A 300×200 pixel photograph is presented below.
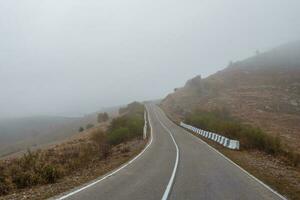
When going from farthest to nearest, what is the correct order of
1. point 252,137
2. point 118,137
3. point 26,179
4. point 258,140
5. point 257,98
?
point 257,98
point 118,137
point 252,137
point 258,140
point 26,179

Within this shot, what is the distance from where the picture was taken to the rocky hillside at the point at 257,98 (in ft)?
158

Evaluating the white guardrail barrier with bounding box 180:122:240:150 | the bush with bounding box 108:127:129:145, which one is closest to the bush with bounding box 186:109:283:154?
the white guardrail barrier with bounding box 180:122:240:150

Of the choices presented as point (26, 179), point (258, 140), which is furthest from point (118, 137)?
point (26, 179)

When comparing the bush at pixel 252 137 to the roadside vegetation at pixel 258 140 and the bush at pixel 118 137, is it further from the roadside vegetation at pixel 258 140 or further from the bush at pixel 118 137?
the bush at pixel 118 137

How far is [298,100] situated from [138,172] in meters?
58.9

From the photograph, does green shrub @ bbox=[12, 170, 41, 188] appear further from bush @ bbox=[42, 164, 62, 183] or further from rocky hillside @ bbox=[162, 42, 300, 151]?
rocky hillside @ bbox=[162, 42, 300, 151]

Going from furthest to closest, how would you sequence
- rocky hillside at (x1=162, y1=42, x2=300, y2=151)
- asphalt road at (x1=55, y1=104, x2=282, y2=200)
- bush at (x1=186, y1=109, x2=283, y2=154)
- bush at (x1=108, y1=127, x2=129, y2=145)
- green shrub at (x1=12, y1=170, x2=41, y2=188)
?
rocky hillside at (x1=162, y1=42, x2=300, y2=151) < bush at (x1=108, y1=127, x2=129, y2=145) < bush at (x1=186, y1=109, x2=283, y2=154) < green shrub at (x1=12, y1=170, x2=41, y2=188) < asphalt road at (x1=55, y1=104, x2=282, y2=200)

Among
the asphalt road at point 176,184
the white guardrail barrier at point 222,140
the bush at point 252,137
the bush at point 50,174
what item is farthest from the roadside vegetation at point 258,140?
the bush at point 50,174

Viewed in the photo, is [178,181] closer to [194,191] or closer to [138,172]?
[194,191]

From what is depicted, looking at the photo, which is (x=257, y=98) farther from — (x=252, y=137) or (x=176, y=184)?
(x=176, y=184)

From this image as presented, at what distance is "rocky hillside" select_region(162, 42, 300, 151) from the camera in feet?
158

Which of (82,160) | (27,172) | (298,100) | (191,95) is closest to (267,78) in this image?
(191,95)

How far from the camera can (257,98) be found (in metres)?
72.7

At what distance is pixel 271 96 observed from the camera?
72.4 metres
